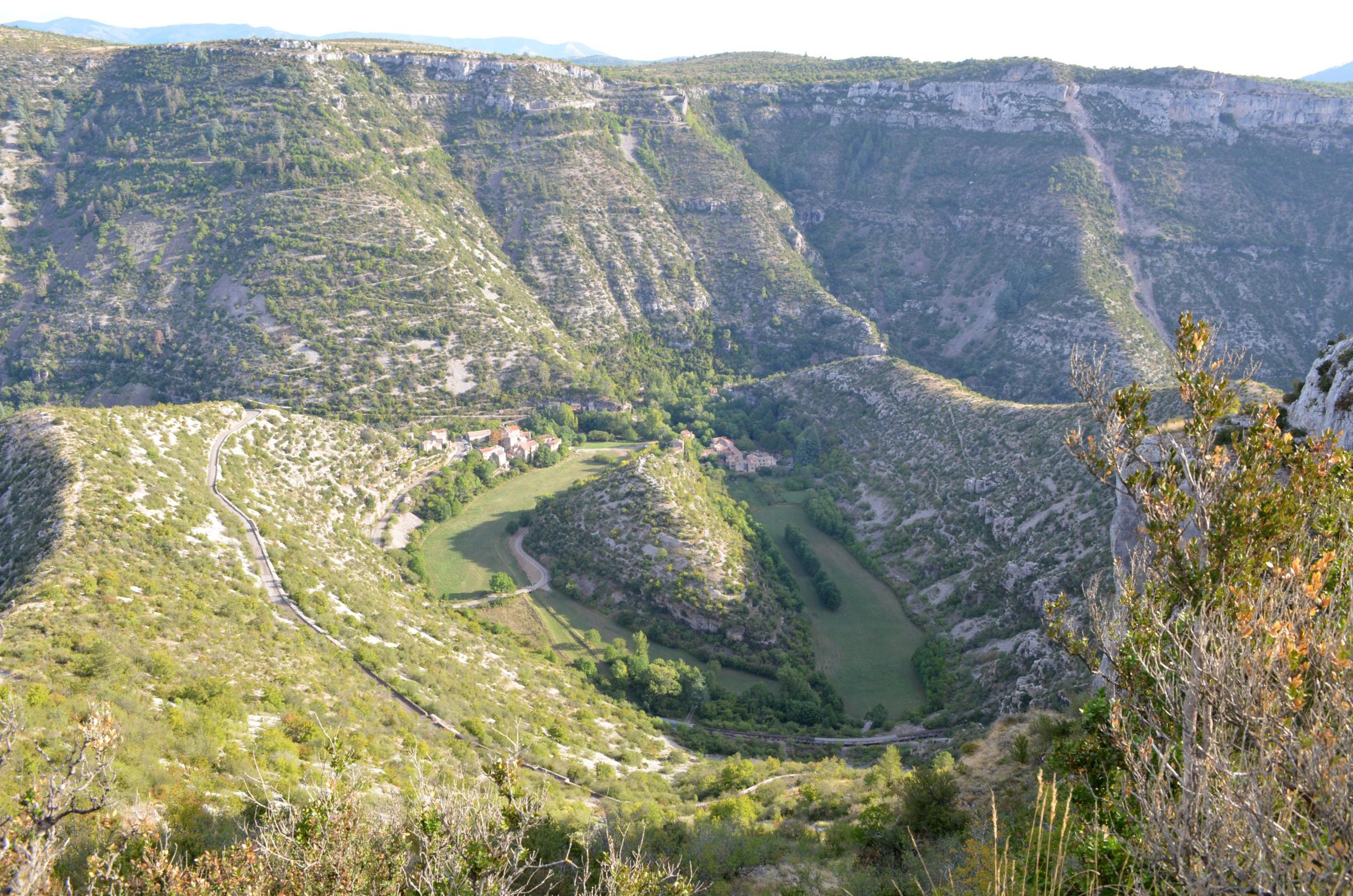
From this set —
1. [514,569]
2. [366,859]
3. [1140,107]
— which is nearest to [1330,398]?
[366,859]

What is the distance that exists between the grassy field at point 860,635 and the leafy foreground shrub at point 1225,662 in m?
31.8

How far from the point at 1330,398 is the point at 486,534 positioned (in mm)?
55145

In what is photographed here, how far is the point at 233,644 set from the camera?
2947 cm

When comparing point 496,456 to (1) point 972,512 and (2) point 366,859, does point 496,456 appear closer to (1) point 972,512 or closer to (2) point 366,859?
(1) point 972,512

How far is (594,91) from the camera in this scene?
4894 inches

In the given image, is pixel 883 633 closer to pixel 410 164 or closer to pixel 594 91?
pixel 410 164

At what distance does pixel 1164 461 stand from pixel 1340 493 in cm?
225

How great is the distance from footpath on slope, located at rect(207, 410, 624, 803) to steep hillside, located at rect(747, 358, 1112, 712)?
21.6 meters

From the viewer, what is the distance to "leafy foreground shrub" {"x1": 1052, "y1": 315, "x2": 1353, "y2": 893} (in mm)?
6688

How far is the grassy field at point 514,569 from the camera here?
48375mm

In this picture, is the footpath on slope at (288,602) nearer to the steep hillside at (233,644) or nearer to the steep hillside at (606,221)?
the steep hillside at (233,644)

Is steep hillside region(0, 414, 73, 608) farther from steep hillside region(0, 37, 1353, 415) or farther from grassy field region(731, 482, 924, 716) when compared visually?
grassy field region(731, 482, 924, 716)

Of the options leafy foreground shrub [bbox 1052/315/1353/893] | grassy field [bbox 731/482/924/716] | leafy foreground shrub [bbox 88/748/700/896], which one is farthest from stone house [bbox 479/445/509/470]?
leafy foreground shrub [bbox 1052/315/1353/893]

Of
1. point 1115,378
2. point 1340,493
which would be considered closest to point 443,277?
point 1115,378
